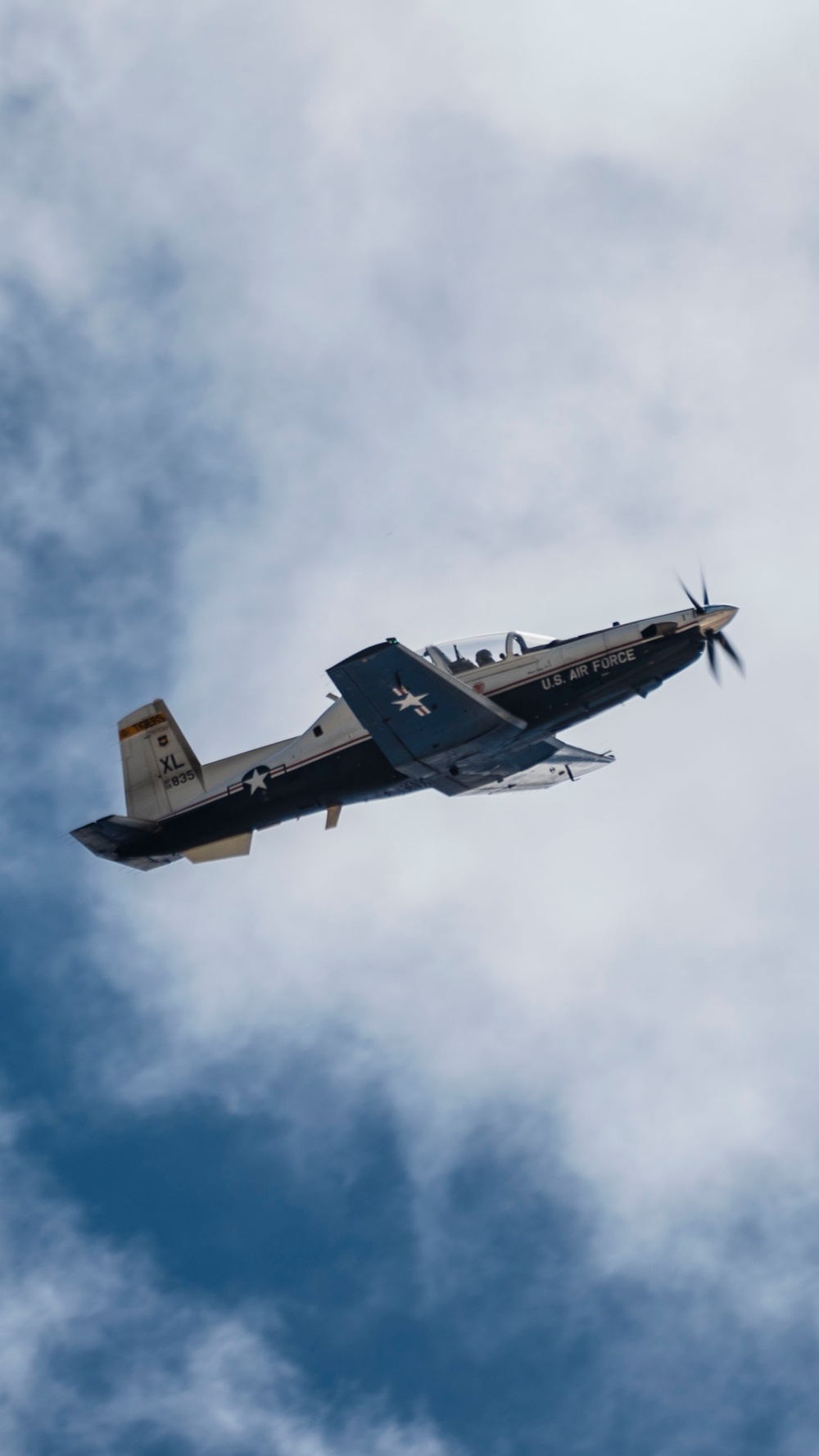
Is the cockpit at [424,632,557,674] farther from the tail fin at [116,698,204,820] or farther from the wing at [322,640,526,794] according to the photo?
the tail fin at [116,698,204,820]

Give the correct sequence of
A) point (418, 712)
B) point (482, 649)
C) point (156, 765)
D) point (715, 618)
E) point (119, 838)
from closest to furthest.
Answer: point (418, 712) → point (715, 618) → point (482, 649) → point (119, 838) → point (156, 765)

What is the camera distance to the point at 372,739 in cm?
3362

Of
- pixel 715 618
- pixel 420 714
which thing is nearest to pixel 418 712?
pixel 420 714

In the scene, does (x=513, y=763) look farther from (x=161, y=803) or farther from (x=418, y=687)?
(x=161, y=803)

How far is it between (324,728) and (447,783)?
3.20 meters

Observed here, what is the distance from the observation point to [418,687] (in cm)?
→ 3097

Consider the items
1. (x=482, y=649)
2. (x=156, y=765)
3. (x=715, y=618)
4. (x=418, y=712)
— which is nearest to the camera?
(x=418, y=712)

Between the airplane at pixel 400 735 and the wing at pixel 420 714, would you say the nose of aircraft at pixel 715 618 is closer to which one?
the airplane at pixel 400 735

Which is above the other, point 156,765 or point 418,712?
point 156,765

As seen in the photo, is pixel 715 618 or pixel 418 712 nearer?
pixel 418 712

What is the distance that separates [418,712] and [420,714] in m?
0.10

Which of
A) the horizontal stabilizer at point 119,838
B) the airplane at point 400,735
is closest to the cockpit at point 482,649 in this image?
the airplane at point 400,735

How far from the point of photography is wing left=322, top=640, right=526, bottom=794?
3048 centimetres

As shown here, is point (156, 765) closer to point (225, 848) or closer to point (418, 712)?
point (225, 848)
